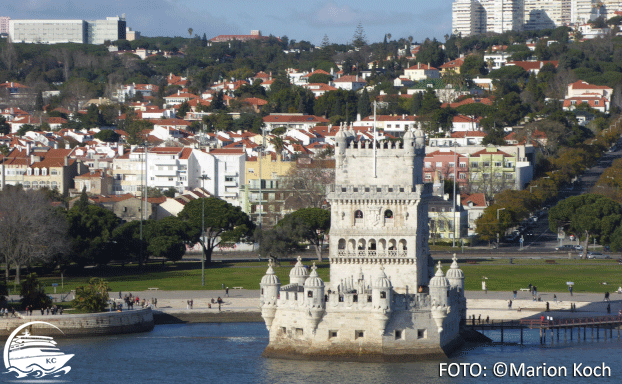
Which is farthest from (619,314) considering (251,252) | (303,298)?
(251,252)

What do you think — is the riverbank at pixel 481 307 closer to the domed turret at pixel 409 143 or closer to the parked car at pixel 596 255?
the domed turret at pixel 409 143

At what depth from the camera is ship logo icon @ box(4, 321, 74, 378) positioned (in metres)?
73.4

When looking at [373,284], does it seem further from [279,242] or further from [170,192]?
[170,192]

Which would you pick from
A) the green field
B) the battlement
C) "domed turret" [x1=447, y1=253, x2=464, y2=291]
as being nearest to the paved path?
the green field

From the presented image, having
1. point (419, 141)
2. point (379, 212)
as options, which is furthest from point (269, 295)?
point (419, 141)

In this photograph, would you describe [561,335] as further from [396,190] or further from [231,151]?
[231,151]

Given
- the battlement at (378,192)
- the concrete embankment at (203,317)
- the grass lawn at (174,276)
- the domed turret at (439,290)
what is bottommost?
the concrete embankment at (203,317)

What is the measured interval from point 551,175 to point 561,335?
10108cm

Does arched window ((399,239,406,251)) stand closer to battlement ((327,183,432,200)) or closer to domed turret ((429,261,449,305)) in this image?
battlement ((327,183,432,200))

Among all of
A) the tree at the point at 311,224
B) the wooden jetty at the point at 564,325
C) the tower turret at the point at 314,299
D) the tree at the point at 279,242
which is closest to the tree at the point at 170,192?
A: the tree at the point at 311,224

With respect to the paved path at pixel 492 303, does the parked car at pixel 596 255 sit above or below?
above

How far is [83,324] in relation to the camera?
279 ft

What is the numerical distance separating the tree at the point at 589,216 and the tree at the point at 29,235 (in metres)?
51.3

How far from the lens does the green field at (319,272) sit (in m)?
107
